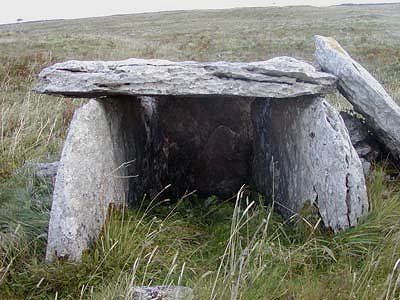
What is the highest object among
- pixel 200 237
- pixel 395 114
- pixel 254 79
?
pixel 254 79

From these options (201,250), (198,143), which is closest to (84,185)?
(201,250)

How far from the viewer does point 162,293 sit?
10.5 feet

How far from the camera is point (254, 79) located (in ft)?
15.6

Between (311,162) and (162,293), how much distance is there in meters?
2.07

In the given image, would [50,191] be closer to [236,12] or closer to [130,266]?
[130,266]

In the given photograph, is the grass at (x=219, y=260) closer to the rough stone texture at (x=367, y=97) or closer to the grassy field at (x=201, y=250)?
the grassy field at (x=201, y=250)

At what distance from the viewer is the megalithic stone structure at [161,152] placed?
166 inches

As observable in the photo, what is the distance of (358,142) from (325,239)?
5.70ft

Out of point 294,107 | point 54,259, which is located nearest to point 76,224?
point 54,259

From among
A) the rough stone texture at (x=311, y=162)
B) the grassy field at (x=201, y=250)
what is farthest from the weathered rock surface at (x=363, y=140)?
the rough stone texture at (x=311, y=162)

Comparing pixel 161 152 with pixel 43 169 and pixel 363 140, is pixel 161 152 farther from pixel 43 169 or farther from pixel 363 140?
pixel 363 140

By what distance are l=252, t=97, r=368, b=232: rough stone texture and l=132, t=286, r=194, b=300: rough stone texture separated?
1657mm

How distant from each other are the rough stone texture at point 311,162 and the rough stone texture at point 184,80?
282 mm

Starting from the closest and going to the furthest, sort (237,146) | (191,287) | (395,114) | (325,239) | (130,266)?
(191,287), (130,266), (325,239), (395,114), (237,146)
